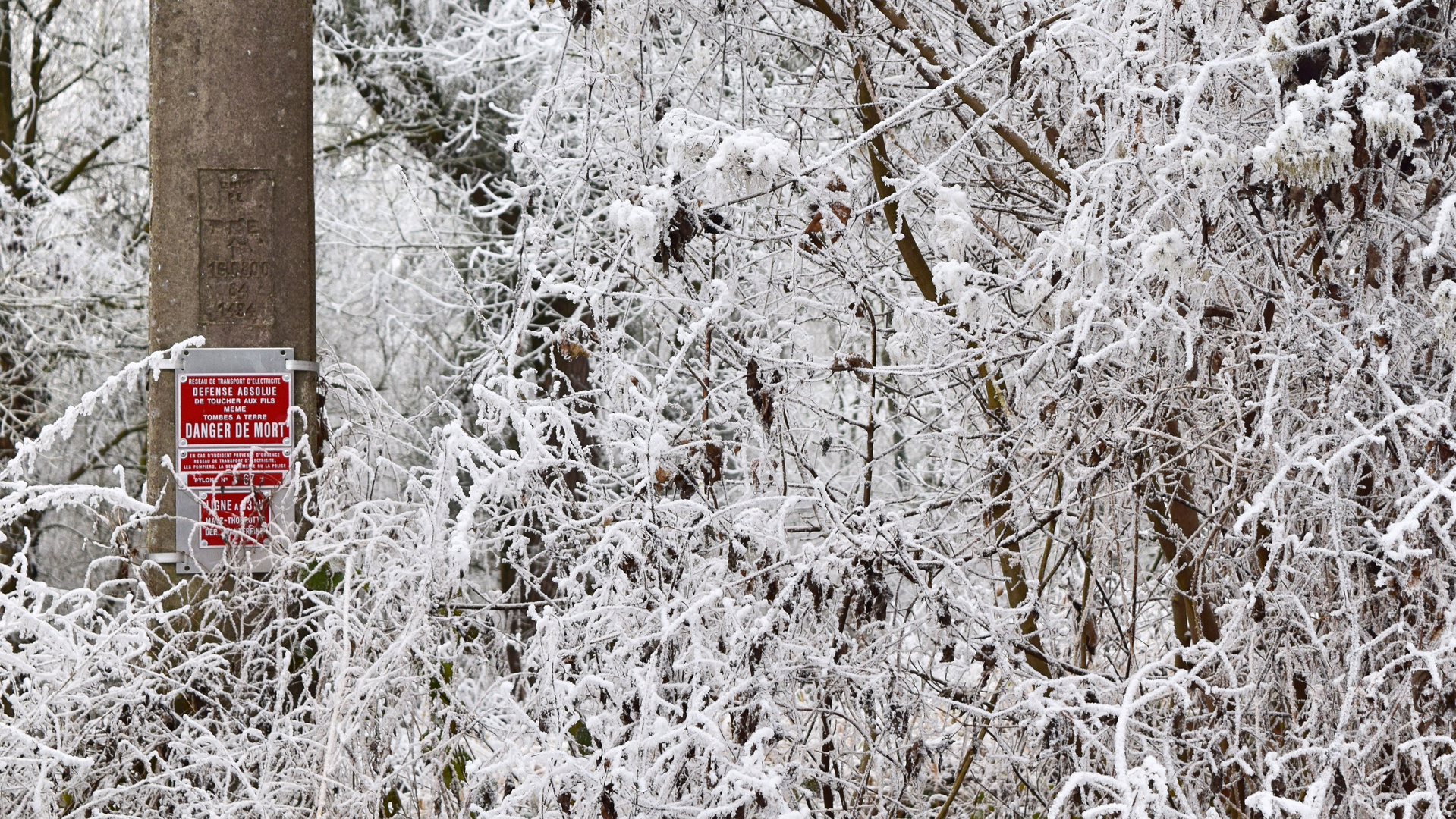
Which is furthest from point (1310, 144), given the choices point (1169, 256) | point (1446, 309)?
point (1446, 309)

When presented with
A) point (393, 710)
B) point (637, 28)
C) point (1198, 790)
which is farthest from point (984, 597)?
point (637, 28)

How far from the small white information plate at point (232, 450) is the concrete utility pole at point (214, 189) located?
0.03m

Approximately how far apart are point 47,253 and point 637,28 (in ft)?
25.0

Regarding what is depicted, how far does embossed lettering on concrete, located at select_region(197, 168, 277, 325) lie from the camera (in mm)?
3383

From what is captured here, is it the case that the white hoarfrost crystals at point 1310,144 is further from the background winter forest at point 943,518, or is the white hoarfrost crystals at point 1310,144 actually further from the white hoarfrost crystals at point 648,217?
the white hoarfrost crystals at point 648,217

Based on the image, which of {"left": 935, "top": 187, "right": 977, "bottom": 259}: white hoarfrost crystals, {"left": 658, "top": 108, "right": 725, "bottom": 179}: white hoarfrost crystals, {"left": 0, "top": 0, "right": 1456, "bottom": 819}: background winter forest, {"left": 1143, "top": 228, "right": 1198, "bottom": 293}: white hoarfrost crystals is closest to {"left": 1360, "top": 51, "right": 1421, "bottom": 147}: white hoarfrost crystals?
{"left": 0, "top": 0, "right": 1456, "bottom": 819}: background winter forest

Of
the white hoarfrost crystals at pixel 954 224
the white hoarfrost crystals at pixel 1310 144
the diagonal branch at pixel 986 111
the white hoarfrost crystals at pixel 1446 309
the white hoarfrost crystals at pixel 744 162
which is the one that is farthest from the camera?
the diagonal branch at pixel 986 111

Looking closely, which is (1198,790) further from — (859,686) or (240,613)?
(240,613)

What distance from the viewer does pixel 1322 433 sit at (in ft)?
9.64

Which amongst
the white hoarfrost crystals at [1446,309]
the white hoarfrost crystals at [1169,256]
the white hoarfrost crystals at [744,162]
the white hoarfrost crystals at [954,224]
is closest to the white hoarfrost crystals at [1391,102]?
the white hoarfrost crystals at [1446,309]

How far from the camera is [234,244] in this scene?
11.1 ft

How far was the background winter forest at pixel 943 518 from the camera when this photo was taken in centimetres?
283

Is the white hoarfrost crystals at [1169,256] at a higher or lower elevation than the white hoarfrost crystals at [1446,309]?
higher

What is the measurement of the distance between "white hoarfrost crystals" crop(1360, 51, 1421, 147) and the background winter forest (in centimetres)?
1
